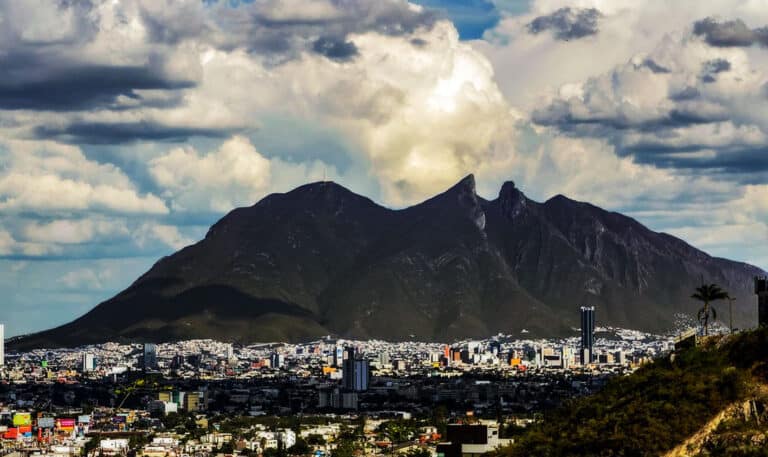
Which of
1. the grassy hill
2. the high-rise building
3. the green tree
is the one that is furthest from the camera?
the green tree

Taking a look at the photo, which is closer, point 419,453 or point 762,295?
point 762,295

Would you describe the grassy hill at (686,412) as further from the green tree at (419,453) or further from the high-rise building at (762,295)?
the green tree at (419,453)

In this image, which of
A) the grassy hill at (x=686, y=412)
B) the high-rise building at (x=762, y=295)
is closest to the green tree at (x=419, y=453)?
the grassy hill at (x=686, y=412)

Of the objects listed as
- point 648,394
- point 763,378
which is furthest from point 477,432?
point 763,378

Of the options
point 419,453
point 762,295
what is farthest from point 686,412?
point 419,453

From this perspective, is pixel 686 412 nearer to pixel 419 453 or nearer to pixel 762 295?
pixel 762 295

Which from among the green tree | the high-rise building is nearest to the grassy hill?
the high-rise building

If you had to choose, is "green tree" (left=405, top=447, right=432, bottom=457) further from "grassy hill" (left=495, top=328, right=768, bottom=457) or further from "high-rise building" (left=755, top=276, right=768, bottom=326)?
"high-rise building" (left=755, top=276, right=768, bottom=326)

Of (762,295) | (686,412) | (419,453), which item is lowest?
(686,412)

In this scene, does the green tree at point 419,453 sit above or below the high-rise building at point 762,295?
below
